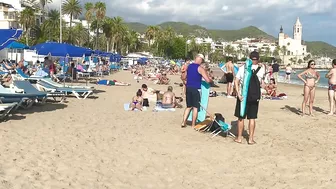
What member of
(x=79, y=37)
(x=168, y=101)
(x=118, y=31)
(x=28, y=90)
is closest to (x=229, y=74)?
(x=168, y=101)

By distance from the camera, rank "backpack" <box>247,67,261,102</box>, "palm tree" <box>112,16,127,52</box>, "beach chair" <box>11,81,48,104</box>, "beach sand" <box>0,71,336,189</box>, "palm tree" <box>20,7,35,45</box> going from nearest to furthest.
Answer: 1. "beach sand" <box>0,71,336,189</box>
2. "backpack" <box>247,67,261,102</box>
3. "beach chair" <box>11,81,48,104</box>
4. "palm tree" <box>20,7,35,45</box>
5. "palm tree" <box>112,16,127,52</box>

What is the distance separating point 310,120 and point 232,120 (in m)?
2.13

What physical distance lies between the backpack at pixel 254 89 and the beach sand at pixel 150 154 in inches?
33.7

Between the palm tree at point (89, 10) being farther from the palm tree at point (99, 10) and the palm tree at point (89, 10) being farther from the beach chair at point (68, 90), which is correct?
the beach chair at point (68, 90)

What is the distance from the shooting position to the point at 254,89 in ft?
21.8

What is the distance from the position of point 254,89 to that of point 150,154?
2.16m

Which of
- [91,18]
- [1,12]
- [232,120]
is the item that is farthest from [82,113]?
[1,12]

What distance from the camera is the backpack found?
6.64 m

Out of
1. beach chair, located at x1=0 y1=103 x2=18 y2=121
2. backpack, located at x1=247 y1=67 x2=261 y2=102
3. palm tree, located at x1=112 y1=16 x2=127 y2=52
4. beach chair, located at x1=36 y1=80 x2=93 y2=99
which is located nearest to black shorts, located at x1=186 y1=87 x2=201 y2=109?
backpack, located at x1=247 y1=67 x2=261 y2=102

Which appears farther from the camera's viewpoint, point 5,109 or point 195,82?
point 195,82

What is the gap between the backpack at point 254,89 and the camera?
664 cm

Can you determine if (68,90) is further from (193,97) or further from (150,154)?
(150,154)

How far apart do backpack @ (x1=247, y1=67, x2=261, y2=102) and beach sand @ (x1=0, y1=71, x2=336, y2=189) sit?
2.81ft

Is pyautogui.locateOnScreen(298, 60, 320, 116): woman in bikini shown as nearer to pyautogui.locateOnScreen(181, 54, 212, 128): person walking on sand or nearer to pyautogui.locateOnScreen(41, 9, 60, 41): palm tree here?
pyautogui.locateOnScreen(181, 54, 212, 128): person walking on sand
